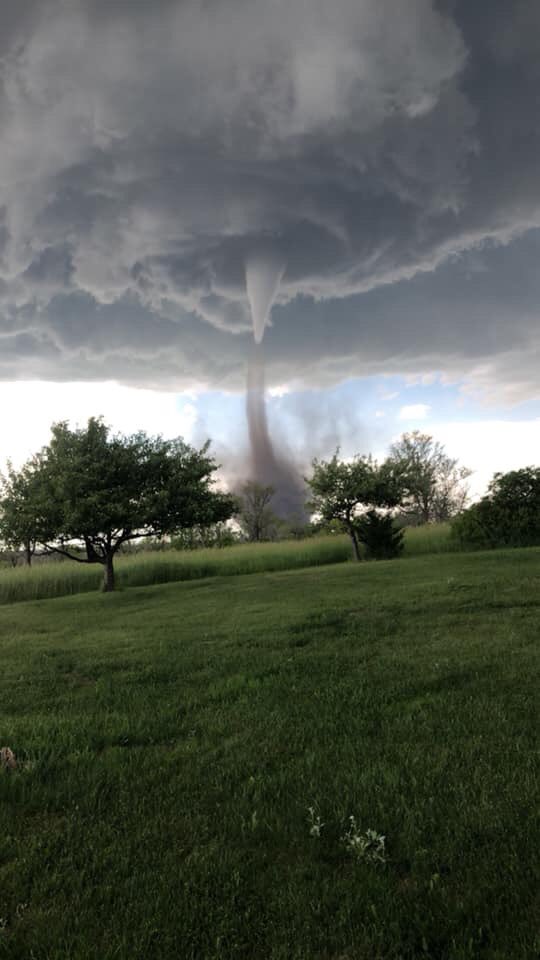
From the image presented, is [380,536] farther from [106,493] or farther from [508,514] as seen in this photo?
[106,493]

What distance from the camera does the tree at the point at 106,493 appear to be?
2403 centimetres

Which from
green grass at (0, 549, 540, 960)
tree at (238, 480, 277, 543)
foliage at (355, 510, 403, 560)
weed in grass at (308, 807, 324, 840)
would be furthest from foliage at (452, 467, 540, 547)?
tree at (238, 480, 277, 543)

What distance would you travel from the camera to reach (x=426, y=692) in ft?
22.8

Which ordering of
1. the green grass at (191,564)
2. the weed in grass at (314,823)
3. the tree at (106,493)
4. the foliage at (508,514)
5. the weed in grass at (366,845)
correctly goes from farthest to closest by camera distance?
the foliage at (508,514), the green grass at (191,564), the tree at (106,493), the weed in grass at (314,823), the weed in grass at (366,845)

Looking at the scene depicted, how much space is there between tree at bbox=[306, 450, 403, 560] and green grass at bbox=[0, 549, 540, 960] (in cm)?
2720

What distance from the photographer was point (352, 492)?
36.8 meters

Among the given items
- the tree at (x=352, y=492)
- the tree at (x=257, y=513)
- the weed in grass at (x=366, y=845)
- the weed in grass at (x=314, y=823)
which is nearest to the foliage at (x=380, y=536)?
the tree at (x=352, y=492)

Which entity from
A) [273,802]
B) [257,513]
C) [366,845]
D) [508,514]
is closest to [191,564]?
[508,514]

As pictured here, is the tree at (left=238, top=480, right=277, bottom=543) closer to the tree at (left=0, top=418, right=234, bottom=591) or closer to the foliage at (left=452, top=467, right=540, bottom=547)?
the foliage at (left=452, top=467, right=540, bottom=547)

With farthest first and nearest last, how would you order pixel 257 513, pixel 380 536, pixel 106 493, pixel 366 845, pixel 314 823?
1. pixel 257 513
2. pixel 380 536
3. pixel 106 493
4. pixel 314 823
5. pixel 366 845

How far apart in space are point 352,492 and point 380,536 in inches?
154

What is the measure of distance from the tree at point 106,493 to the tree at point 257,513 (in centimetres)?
6762

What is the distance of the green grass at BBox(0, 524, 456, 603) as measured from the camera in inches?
1246

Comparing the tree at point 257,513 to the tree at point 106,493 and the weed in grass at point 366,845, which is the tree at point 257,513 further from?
the weed in grass at point 366,845
